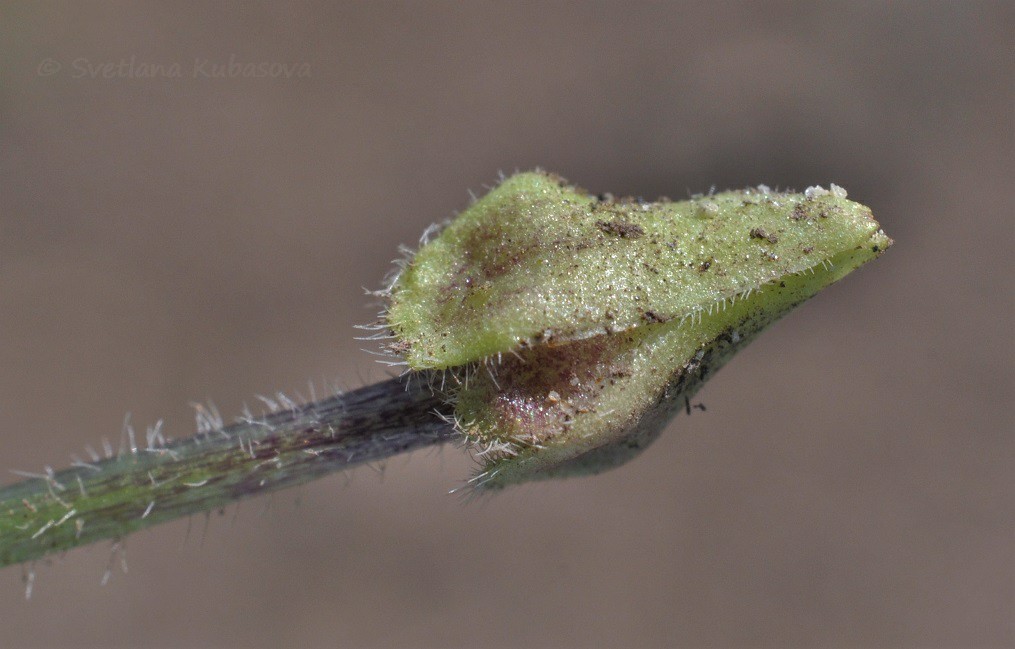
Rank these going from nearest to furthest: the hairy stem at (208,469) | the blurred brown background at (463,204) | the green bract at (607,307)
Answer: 1. the green bract at (607,307)
2. the hairy stem at (208,469)
3. the blurred brown background at (463,204)

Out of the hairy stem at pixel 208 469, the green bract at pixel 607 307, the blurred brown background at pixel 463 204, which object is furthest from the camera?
the blurred brown background at pixel 463 204

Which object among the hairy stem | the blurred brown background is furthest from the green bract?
the blurred brown background

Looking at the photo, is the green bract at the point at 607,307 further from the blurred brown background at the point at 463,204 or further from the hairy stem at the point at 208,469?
the blurred brown background at the point at 463,204

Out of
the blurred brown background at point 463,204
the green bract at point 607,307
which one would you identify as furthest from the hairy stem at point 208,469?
the blurred brown background at point 463,204

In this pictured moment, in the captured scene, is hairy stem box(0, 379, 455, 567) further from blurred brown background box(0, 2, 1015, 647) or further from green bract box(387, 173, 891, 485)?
blurred brown background box(0, 2, 1015, 647)

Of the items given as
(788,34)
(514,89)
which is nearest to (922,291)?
(788,34)

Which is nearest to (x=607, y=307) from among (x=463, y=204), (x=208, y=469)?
(x=208, y=469)
